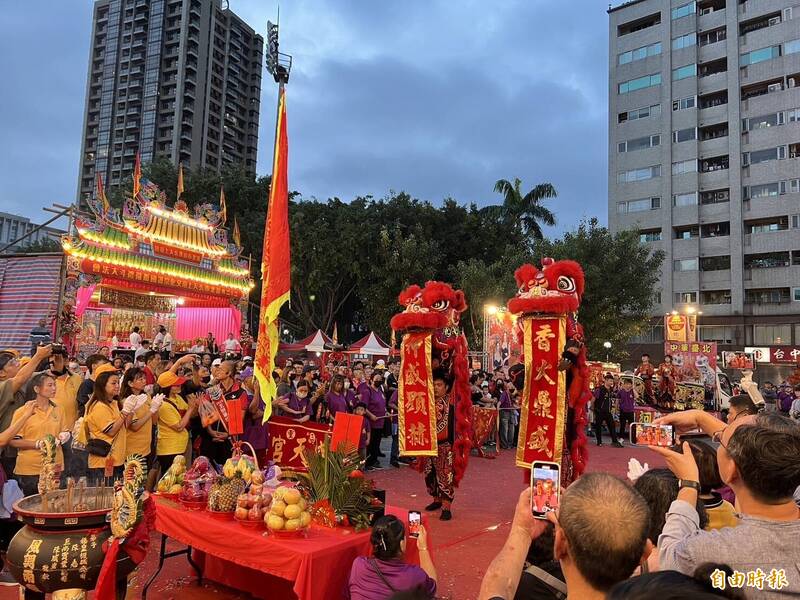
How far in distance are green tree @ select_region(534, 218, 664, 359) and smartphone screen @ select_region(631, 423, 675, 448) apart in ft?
61.2

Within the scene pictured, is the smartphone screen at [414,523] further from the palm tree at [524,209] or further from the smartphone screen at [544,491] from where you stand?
the palm tree at [524,209]

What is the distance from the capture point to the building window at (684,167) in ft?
108

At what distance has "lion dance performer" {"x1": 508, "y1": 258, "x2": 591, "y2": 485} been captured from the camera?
220 inches

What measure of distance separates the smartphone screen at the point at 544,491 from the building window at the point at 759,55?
38.5 meters

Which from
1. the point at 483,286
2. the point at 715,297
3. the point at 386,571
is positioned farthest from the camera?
the point at 715,297

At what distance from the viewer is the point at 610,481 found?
56.4 inches

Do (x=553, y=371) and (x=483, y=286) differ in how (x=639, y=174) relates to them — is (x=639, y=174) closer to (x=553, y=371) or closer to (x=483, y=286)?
(x=483, y=286)

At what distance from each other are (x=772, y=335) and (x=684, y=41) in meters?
18.7

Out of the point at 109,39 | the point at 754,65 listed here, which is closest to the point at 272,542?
the point at 754,65

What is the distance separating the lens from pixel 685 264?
3284cm

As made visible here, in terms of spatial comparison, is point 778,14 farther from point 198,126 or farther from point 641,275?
point 198,126

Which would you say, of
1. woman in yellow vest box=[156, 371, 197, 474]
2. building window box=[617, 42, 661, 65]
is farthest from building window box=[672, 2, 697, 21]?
woman in yellow vest box=[156, 371, 197, 474]

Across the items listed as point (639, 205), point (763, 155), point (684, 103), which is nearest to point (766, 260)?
point (763, 155)

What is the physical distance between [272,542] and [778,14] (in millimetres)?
39765
